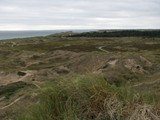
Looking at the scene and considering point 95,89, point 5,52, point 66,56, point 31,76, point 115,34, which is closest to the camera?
point 95,89

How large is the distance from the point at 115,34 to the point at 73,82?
132971mm

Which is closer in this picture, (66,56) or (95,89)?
(95,89)

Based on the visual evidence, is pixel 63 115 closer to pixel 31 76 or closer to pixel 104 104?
pixel 104 104

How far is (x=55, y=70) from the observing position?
1789 inches

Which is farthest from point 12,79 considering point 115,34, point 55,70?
point 115,34

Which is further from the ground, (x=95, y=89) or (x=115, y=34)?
(x=95, y=89)

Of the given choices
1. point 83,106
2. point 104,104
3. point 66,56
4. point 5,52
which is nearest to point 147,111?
point 104,104

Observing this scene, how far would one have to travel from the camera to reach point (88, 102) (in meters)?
7.95

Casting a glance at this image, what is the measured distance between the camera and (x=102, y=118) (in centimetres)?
765

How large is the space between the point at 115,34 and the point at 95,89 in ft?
437

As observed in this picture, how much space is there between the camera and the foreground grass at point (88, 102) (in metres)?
7.50

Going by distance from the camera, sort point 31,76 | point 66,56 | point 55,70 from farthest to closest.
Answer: point 66,56, point 55,70, point 31,76

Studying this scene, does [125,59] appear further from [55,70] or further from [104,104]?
[104,104]

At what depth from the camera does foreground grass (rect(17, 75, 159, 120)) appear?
24.6 feet
